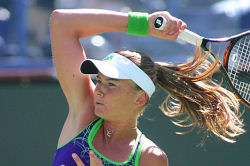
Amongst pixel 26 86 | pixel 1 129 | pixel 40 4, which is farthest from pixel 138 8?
pixel 1 129

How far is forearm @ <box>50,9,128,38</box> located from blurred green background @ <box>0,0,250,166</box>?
1776mm

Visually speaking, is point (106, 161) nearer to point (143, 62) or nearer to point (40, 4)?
point (143, 62)

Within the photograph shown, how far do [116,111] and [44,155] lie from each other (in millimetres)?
2155

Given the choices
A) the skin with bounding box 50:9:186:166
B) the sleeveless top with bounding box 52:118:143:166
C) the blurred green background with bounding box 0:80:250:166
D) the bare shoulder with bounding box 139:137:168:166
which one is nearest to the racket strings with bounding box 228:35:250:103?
the skin with bounding box 50:9:186:166

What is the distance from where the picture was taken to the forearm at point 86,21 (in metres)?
2.38

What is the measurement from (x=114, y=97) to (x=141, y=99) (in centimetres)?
18

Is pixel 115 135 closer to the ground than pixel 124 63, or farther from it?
closer to the ground

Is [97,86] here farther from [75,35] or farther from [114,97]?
[75,35]

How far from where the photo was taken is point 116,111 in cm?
231

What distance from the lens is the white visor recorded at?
2.27m

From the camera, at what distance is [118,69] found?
2301mm

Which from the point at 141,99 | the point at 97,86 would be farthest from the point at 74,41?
the point at 141,99

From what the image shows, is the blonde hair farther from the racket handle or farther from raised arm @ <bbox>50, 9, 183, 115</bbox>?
raised arm @ <bbox>50, 9, 183, 115</bbox>

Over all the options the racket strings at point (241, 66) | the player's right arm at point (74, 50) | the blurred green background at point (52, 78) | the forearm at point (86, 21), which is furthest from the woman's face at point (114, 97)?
the blurred green background at point (52, 78)
